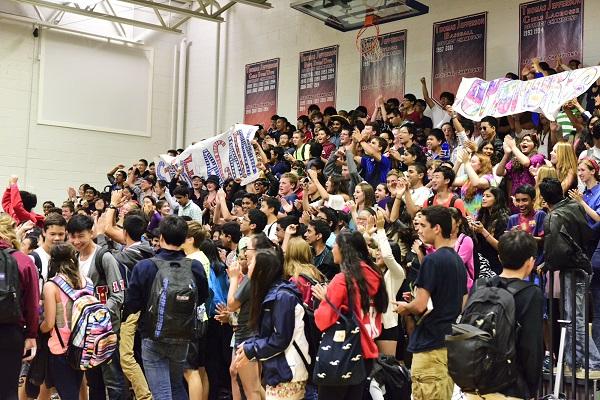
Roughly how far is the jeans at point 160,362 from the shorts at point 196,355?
316 mm

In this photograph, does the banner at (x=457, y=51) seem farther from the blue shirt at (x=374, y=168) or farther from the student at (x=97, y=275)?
the student at (x=97, y=275)

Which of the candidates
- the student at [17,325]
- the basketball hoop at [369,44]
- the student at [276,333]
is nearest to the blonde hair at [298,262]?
the student at [276,333]

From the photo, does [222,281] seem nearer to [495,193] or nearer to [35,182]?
[495,193]

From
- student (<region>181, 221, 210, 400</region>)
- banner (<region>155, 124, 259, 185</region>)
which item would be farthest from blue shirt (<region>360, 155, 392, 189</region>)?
student (<region>181, 221, 210, 400</region>)

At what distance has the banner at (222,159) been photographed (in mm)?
11552

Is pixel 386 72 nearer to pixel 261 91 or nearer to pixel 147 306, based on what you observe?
pixel 261 91

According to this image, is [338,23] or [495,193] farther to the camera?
[338,23]

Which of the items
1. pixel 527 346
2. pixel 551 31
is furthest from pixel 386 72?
pixel 527 346

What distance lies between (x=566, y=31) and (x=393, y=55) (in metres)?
3.30

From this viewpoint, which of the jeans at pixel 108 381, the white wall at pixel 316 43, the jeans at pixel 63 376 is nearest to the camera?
the jeans at pixel 63 376

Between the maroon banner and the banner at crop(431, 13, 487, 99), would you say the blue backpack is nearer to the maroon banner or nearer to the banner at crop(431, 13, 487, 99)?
the banner at crop(431, 13, 487, 99)

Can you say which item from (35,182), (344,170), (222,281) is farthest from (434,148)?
(35,182)

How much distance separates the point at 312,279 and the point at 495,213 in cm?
247

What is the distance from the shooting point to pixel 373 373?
505 cm
